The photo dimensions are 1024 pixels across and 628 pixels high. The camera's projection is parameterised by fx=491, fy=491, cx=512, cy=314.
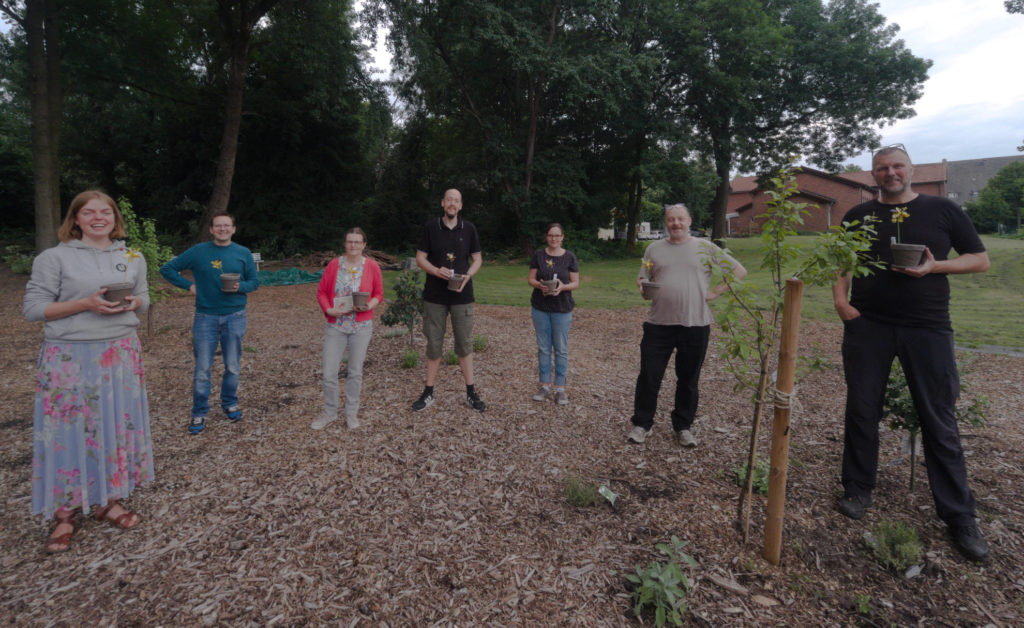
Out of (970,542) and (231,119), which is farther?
(231,119)

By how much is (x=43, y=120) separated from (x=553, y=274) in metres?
14.8

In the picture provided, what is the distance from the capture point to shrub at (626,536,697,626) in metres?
2.24

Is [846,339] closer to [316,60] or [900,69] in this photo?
[316,60]

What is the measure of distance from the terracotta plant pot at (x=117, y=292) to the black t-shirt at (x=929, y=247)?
419cm

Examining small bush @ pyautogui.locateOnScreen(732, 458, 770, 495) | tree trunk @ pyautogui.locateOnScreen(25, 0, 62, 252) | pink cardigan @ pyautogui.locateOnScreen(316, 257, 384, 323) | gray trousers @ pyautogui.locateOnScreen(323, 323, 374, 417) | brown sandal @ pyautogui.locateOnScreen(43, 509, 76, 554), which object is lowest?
brown sandal @ pyautogui.locateOnScreen(43, 509, 76, 554)

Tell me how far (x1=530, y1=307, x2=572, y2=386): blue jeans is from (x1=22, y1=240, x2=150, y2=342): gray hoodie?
3175 millimetres

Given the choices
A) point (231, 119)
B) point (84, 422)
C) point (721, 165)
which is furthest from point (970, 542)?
point (721, 165)

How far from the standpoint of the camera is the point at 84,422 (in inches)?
109

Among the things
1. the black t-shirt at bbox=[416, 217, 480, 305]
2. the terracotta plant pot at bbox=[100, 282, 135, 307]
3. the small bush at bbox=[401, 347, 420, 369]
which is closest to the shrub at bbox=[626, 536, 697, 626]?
the black t-shirt at bbox=[416, 217, 480, 305]

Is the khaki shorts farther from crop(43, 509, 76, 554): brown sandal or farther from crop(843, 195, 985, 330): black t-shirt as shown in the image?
crop(843, 195, 985, 330): black t-shirt

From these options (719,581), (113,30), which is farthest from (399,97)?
(719,581)

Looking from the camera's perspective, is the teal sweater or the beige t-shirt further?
the teal sweater

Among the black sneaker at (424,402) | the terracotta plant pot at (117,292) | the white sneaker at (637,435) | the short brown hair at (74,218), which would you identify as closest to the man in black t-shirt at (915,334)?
the white sneaker at (637,435)

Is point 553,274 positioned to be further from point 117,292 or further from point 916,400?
point 117,292
